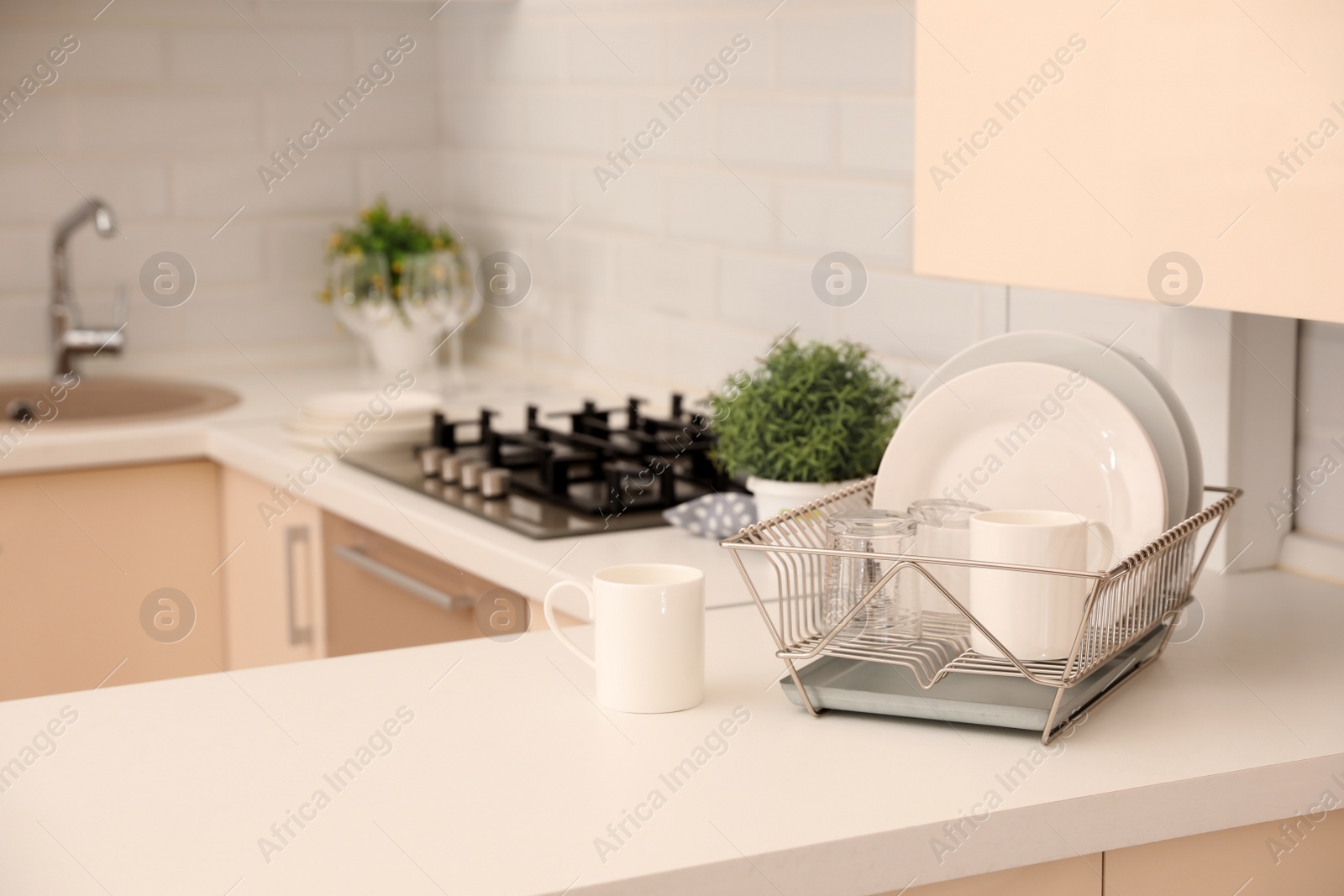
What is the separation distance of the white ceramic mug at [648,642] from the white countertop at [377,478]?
0.31 m

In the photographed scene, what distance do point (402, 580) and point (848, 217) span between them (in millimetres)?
744

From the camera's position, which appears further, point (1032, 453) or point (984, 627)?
point (1032, 453)

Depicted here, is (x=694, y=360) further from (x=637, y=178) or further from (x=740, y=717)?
(x=740, y=717)

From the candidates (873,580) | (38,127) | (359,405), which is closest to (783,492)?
(873,580)

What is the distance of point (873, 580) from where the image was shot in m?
1.07

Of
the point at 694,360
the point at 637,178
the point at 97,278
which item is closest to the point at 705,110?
the point at 637,178

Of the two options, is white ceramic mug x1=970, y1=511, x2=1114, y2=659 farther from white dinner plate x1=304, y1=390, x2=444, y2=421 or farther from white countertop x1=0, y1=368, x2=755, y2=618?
white dinner plate x1=304, y1=390, x2=444, y2=421

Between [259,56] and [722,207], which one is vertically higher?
[259,56]

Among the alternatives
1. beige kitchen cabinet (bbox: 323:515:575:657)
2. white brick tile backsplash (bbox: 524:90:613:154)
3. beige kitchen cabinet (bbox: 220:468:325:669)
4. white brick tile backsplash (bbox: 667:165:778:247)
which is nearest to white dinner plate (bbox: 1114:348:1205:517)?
beige kitchen cabinet (bbox: 323:515:575:657)

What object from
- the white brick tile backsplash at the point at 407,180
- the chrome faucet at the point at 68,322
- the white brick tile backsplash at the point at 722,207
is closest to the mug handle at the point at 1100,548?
the white brick tile backsplash at the point at 722,207

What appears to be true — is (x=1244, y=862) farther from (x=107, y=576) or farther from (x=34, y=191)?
(x=34, y=191)

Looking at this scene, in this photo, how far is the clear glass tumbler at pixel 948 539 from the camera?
108 centimetres

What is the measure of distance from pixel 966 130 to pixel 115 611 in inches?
60.5

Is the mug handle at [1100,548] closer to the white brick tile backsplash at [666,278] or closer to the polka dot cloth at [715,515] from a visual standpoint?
the polka dot cloth at [715,515]
